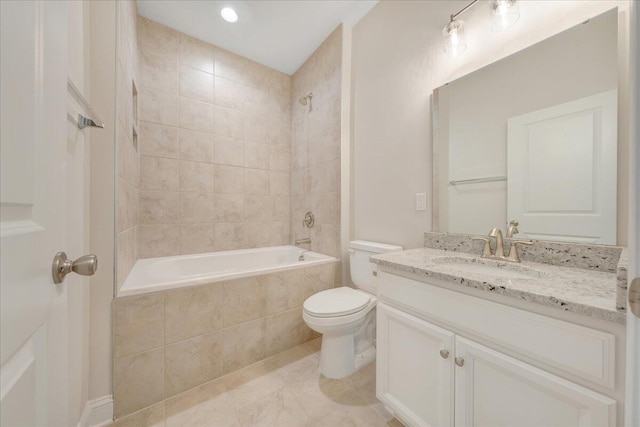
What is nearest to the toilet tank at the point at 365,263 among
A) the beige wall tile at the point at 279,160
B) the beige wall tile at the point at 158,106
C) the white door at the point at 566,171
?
the white door at the point at 566,171

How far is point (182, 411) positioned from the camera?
1.26 m

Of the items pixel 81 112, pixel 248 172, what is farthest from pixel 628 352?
pixel 248 172

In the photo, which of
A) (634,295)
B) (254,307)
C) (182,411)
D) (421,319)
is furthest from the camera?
(254,307)

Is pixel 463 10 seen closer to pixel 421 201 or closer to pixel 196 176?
pixel 421 201

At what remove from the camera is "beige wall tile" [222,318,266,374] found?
5.04 feet

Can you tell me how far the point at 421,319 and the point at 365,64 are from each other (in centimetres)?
198

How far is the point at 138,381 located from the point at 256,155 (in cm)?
211

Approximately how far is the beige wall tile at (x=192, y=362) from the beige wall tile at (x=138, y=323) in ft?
0.39

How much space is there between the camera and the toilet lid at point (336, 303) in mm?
1414

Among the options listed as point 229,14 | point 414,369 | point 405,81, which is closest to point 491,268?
point 414,369

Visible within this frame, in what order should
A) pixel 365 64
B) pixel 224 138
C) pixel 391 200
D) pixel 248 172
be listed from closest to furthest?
pixel 391 200 → pixel 365 64 → pixel 224 138 → pixel 248 172

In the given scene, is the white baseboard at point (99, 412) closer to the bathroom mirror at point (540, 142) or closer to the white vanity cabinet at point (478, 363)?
the white vanity cabinet at point (478, 363)

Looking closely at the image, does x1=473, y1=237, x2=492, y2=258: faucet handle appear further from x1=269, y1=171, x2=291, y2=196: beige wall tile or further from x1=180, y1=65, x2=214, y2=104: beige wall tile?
x1=180, y1=65, x2=214, y2=104: beige wall tile

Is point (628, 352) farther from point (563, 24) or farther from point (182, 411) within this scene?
point (182, 411)
